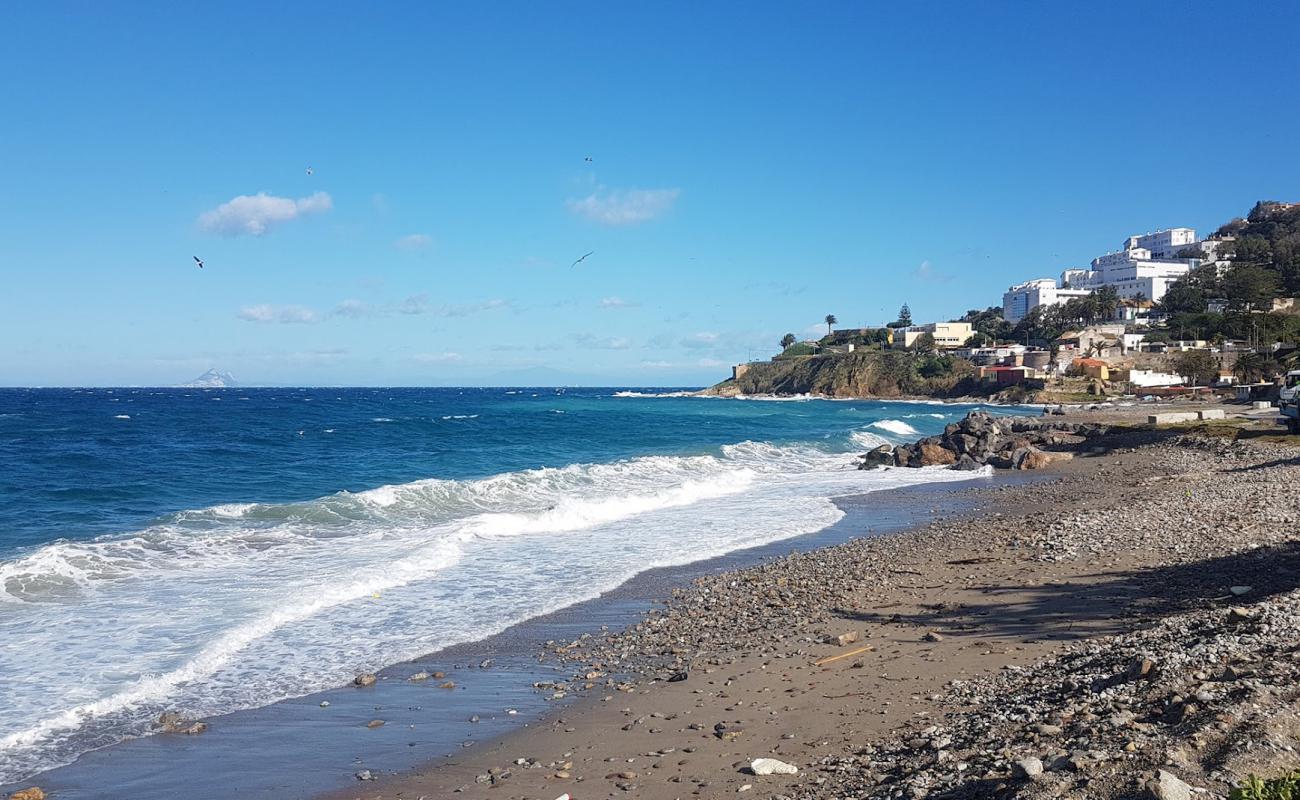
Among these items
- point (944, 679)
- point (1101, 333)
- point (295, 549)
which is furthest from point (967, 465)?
point (1101, 333)

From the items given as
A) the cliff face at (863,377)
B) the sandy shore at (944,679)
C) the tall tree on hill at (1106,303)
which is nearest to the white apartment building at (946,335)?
the cliff face at (863,377)

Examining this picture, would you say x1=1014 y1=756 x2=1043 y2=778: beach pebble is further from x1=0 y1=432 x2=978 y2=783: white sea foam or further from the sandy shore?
x1=0 y1=432 x2=978 y2=783: white sea foam

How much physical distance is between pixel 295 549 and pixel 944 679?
14.4m

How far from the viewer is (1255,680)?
6.20 m

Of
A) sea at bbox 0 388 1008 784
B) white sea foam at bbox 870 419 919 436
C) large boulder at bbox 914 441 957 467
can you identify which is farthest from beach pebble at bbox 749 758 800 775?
white sea foam at bbox 870 419 919 436

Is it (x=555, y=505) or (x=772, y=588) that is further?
(x=555, y=505)

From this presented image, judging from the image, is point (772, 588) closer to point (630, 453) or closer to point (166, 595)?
point (166, 595)

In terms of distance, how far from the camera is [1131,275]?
16462 centimetres

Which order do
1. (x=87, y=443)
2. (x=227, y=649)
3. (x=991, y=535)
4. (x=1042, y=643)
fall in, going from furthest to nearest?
(x=87, y=443) → (x=991, y=535) → (x=227, y=649) → (x=1042, y=643)

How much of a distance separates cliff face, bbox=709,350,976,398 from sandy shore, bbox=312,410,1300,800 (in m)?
111

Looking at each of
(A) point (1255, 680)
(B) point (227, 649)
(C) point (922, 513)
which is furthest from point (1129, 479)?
(B) point (227, 649)

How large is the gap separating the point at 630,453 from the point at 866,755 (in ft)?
118

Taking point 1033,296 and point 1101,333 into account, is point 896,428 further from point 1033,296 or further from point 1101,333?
point 1033,296

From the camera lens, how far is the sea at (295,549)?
10.1 metres
